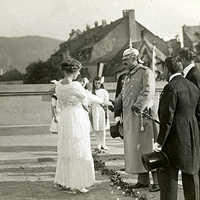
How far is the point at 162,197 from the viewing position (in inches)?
220

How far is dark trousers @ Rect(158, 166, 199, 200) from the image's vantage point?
18.1 ft

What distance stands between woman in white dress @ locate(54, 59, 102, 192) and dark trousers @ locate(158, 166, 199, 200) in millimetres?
2058

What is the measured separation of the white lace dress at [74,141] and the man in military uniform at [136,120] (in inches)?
20.3

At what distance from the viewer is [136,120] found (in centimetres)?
747

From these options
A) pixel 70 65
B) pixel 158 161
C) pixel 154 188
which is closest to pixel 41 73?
pixel 70 65

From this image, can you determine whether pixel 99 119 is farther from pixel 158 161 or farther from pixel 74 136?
pixel 158 161

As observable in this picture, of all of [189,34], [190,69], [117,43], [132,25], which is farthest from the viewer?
[189,34]

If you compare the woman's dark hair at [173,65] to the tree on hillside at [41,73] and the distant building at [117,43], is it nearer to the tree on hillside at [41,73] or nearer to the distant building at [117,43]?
the tree on hillside at [41,73]

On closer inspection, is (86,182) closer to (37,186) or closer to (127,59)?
(37,186)

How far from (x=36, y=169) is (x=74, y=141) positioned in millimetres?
2626

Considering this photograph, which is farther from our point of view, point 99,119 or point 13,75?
point 13,75

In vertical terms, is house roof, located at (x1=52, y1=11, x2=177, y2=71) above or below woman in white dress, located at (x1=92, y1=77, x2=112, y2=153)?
above

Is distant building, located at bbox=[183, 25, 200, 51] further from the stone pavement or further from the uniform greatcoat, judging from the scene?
the uniform greatcoat

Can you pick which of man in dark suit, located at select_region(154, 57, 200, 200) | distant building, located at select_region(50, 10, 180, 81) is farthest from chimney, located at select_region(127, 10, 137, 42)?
man in dark suit, located at select_region(154, 57, 200, 200)
